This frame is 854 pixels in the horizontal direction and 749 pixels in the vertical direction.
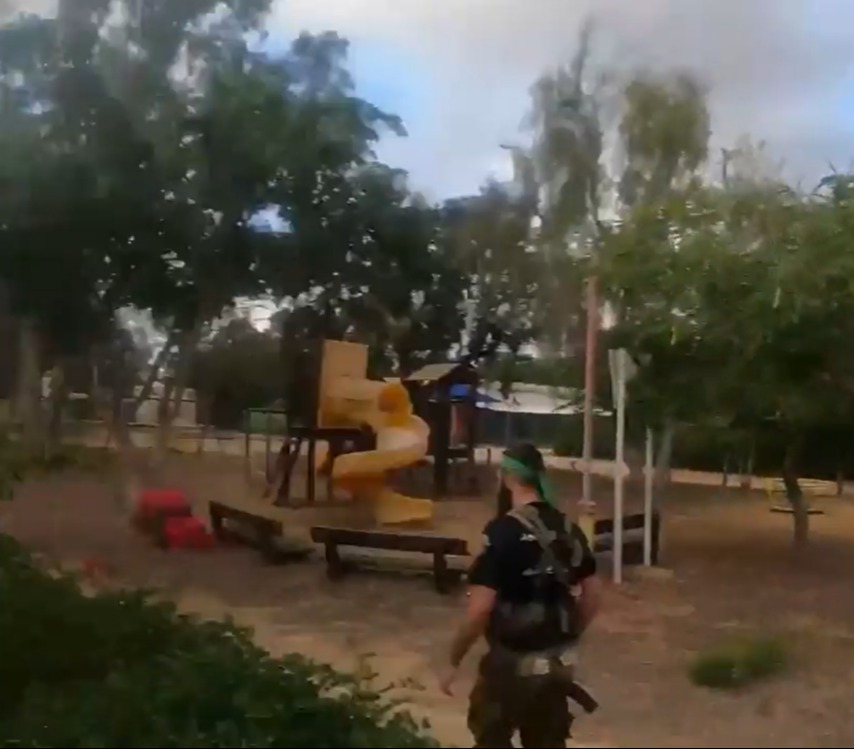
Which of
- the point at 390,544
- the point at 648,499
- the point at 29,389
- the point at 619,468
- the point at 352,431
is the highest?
the point at 29,389

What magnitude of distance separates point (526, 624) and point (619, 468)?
2.60 meters

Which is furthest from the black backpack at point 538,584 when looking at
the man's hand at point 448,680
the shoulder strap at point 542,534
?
the man's hand at point 448,680

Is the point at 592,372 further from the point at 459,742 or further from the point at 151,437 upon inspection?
the point at 459,742

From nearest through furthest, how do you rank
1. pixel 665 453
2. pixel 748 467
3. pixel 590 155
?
pixel 590 155, pixel 665 453, pixel 748 467

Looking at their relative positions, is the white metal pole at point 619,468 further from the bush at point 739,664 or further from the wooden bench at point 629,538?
the bush at point 739,664

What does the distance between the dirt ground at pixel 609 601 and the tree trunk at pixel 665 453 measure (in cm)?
11

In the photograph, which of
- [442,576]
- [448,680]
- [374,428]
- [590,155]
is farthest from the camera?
[374,428]

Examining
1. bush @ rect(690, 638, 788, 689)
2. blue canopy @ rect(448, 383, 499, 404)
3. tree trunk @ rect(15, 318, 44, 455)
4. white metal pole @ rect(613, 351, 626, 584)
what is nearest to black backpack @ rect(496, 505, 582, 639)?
bush @ rect(690, 638, 788, 689)

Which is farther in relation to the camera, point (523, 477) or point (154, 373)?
point (154, 373)

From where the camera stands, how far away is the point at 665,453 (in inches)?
240

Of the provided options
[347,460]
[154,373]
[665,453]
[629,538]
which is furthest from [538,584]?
[347,460]

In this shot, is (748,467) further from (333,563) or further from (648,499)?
(333,563)

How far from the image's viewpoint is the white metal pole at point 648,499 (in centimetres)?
529

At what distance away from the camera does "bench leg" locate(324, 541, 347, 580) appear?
5312mm
